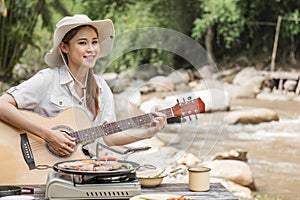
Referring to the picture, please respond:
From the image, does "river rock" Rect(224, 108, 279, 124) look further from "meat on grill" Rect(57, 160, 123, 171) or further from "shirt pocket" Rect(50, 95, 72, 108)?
"meat on grill" Rect(57, 160, 123, 171)

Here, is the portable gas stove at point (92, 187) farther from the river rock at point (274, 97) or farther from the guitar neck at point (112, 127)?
the river rock at point (274, 97)

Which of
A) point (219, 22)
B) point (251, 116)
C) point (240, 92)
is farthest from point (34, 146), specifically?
point (219, 22)

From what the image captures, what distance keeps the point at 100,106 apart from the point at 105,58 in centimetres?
20

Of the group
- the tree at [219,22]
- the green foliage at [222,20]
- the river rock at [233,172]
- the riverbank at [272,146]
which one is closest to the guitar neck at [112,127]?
the river rock at [233,172]

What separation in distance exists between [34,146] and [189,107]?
647mm

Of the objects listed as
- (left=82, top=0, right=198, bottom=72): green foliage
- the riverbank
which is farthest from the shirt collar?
(left=82, top=0, right=198, bottom=72): green foliage

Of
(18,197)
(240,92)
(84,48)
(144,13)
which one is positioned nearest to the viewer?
(18,197)

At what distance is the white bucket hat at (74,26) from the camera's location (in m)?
2.22

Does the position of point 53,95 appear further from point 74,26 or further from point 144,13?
point 144,13

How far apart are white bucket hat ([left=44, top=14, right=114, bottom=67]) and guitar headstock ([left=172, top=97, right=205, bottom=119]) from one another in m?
0.50

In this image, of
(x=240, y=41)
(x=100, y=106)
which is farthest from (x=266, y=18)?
(x=100, y=106)

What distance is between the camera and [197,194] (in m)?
1.79

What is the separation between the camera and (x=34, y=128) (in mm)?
2158

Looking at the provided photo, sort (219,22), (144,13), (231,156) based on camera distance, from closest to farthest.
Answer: (231,156) < (144,13) < (219,22)
